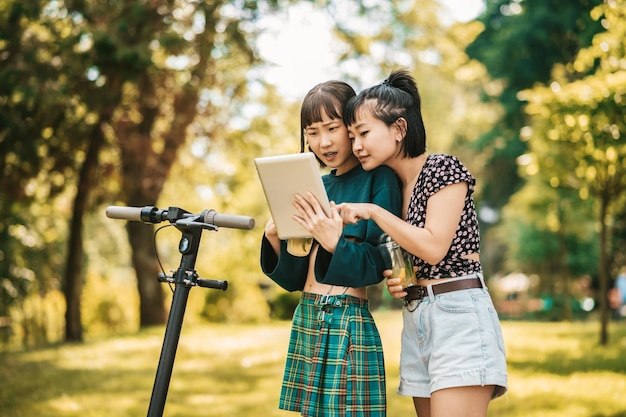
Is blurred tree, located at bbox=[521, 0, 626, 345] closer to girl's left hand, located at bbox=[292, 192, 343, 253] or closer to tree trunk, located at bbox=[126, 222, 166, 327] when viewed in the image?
girl's left hand, located at bbox=[292, 192, 343, 253]

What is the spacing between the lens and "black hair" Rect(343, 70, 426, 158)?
2.67 m

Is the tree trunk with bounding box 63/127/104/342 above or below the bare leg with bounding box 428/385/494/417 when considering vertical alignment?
above

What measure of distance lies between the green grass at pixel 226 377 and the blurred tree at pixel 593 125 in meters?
1.75

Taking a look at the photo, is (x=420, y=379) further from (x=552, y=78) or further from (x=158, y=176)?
(x=552, y=78)

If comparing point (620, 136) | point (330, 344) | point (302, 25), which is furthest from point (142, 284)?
point (330, 344)

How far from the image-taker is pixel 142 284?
14.6 m

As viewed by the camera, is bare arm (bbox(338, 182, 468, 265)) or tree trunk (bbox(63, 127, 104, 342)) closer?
bare arm (bbox(338, 182, 468, 265))

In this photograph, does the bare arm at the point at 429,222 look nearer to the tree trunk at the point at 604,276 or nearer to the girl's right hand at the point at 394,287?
the girl's right hand at the point at 394,287

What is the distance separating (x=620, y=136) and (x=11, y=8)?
669 cm

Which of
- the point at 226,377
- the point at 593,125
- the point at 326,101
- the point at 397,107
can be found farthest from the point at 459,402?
the point at 593,125

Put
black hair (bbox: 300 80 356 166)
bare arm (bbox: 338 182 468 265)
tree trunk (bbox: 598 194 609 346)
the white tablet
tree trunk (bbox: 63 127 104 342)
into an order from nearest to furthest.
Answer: the white tablet → bare arm (bbox: 338 182 468 265) → black hair (bbox: 300 80 356 166) → tree trunk (bbox: 598 194 609 346) → tree trunk (bbox: 63 127 104 342)

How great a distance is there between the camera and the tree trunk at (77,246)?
39.8 ft

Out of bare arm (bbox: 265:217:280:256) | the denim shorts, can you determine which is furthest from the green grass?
bare arm (bbox: 265:217:280:256)

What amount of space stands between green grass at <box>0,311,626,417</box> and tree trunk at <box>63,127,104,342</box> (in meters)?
0.74
